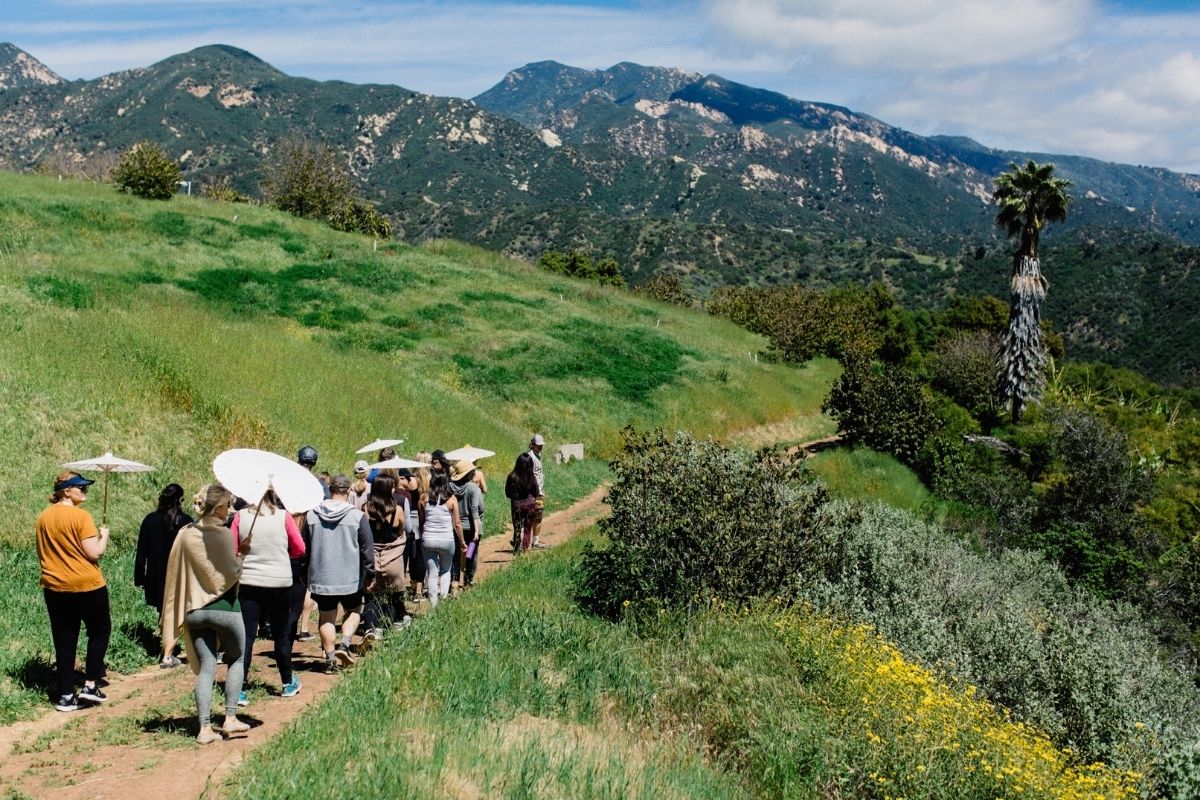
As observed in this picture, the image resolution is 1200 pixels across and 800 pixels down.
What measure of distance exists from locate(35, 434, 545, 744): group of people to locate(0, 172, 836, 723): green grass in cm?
87

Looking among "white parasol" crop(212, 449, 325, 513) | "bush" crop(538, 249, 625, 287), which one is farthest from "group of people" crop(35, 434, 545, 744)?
"bush" crop(538, 249, 625, 287)

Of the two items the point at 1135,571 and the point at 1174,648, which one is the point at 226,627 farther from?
the point at 1135,571

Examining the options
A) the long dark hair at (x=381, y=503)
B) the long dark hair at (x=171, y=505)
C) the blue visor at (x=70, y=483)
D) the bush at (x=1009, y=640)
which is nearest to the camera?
the blue visor at (x=70, y=483)

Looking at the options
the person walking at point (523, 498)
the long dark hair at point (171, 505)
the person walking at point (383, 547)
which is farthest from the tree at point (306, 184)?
the person walking at point (383, 547)

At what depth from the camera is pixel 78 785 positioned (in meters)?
6.20

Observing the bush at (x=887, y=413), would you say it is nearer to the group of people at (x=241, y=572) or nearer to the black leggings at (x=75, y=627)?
→ the group of people at (x=241, y=572)

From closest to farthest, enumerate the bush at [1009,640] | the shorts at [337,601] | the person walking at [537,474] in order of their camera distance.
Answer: the shorts at [337,601], the bush at [1009,640], the person walking at [537,474]

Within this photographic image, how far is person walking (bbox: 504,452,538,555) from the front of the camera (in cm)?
1540

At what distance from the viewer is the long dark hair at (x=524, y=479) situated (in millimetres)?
15320

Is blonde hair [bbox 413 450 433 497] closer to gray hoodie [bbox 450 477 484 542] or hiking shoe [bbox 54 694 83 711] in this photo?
gray hoodie [bbox 450 477 484 542]

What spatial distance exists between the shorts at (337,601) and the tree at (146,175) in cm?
4572

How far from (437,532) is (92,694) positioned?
13.4ft

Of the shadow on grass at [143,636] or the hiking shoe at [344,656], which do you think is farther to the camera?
the shadow on grass at [143,636]

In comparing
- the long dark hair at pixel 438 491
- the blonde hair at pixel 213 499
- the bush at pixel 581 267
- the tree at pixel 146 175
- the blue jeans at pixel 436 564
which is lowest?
the blue jeans at pixel 436 564
